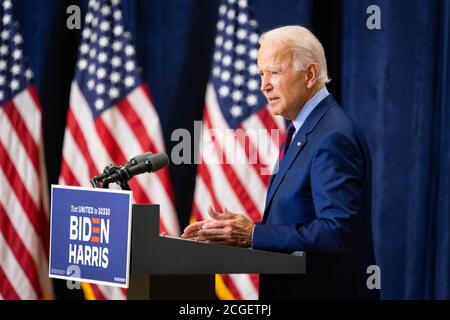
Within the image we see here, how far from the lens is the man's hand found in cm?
223

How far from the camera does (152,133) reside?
465cm

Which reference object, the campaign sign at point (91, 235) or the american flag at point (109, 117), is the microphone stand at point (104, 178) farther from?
the american flag at point (109, 117)

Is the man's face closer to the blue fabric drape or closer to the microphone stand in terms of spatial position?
the microphone stand

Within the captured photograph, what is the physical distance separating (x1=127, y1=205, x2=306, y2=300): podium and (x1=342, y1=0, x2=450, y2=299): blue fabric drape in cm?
248

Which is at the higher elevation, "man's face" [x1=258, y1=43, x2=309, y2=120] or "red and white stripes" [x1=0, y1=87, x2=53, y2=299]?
"man's face" [x1=258, y1=43, x2=309, y2=120]

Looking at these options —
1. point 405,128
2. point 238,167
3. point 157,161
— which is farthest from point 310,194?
point 405,128

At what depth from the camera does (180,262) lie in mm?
2105

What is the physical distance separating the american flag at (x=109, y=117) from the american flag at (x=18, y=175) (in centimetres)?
22

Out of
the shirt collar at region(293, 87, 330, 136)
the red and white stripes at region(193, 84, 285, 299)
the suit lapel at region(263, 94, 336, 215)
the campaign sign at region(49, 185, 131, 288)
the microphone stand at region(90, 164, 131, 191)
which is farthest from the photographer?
the red and white stripes at region(193, 84, 285, 299)

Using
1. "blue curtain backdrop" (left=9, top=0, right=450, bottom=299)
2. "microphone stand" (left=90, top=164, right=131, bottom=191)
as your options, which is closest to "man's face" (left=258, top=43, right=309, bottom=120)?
"microphone stand" (left=90, top=164, right=131, bottom=191)

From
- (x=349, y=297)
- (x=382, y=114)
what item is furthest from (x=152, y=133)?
(x=349, y=297)

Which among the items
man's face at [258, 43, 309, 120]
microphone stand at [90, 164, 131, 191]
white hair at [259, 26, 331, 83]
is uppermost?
white hair at [259, 26, 331, 83]

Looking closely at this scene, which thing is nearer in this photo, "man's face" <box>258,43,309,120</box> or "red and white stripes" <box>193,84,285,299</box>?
"man's face" <box>258,43,309,120</box>

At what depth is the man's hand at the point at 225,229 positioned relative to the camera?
2.23 m
